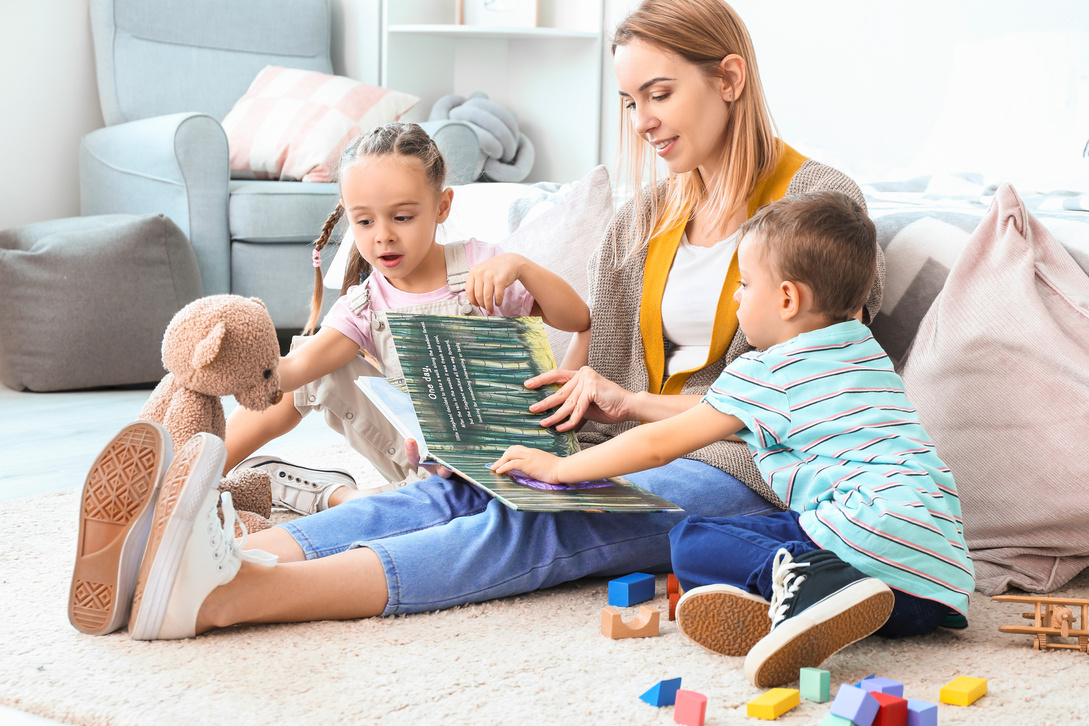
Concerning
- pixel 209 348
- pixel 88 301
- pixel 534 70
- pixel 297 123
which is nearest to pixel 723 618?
pixel 209 348

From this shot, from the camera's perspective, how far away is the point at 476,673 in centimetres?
82

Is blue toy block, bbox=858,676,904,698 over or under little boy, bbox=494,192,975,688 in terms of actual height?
under

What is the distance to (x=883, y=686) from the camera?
→ 741 mm

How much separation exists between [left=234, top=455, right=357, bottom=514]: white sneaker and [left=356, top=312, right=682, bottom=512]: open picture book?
0.26 m

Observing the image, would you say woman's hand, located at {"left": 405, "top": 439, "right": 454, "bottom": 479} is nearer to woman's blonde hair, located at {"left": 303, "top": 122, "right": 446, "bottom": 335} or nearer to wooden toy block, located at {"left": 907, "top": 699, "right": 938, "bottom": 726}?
woman's blonde hair, located at {"left": 303, "top": 122, "right": 446, "bottom": 335}

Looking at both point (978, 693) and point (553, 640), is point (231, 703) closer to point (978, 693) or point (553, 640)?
point (553, 640)

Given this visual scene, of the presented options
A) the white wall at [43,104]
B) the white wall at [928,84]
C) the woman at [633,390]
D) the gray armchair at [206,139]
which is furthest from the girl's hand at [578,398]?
the white wall at [43,104]

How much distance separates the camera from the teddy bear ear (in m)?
0.93

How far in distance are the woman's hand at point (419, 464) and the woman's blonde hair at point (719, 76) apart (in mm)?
402

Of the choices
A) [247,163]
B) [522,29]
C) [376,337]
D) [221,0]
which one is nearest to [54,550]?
[376,337]

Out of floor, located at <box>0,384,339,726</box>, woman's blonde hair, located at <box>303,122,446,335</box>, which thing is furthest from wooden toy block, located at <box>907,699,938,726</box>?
floor, located at <box>0,384,339,726</box>

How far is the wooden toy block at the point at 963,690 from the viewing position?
2.51 ft

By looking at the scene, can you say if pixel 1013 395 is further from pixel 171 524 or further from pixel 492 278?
pixel 171 524

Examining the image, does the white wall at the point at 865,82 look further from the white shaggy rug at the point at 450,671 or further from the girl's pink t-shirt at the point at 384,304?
the white shaggy rug at the point at 450,671
